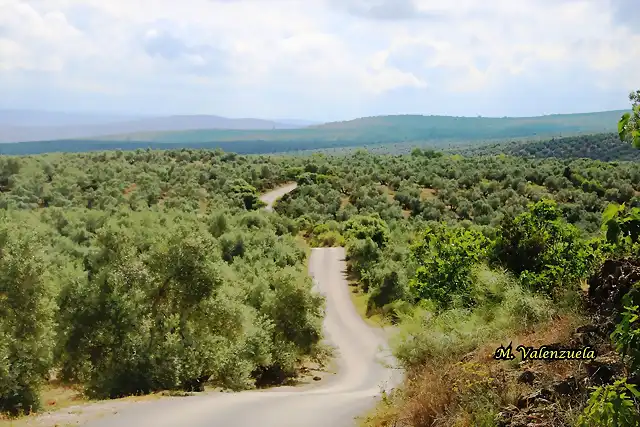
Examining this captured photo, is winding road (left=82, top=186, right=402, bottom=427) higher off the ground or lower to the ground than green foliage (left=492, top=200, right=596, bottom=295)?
lower

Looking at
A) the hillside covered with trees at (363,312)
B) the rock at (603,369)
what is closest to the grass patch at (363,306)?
the hillside covered with trees at (363,312)

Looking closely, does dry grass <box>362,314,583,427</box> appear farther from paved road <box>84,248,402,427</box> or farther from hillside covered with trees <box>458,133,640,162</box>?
hillside covered with trees <box>458,133,640,162</box>

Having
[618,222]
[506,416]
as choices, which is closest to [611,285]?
[506,416]

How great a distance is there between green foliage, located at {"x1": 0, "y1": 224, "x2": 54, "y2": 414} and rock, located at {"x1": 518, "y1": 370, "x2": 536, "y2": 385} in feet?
44.2

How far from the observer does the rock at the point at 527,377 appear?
768cm

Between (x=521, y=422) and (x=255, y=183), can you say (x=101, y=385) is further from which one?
(x=255, y=183)

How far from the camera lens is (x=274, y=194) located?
83.6m

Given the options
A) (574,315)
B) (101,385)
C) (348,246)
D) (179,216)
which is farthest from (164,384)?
(348,246)

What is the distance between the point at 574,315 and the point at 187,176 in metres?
76.2

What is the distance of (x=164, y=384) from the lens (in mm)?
18172

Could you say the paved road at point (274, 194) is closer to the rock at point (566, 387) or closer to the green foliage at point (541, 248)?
the green foliage at point (541, 248)

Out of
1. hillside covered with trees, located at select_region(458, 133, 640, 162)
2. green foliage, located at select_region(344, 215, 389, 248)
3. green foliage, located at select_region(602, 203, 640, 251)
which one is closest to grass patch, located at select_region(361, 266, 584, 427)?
green foliage, located at select_region(602, 203, 640, 251)

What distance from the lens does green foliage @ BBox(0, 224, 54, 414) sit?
15.5m

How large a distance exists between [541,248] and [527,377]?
8013 mm
